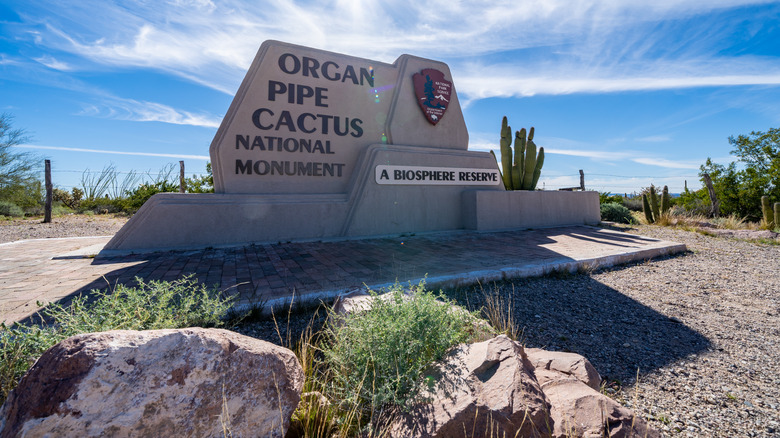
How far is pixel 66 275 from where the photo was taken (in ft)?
13.6

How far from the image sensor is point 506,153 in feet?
33.2

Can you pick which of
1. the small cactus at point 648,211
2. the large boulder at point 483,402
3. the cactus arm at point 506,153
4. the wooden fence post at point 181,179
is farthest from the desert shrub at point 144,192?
the small cactus at point 648,211

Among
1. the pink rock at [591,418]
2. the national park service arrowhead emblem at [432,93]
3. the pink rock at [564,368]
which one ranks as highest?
the national park service arrowhead emblem at [432,93]

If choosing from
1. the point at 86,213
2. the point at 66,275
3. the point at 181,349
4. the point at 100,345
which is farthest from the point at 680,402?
the point at 86,213

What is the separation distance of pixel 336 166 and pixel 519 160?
5.70 m

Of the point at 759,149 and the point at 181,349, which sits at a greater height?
the point at 759,149

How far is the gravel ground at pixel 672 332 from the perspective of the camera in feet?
6.21

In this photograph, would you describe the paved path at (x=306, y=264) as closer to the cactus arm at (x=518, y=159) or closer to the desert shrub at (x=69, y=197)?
the cactus arm at (x=518, y=159)

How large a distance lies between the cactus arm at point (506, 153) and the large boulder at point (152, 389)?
31.8ft

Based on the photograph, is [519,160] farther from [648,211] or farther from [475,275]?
[475,275]

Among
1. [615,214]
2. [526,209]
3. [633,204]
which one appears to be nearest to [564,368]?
[526,209]

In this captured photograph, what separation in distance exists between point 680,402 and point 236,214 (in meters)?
6.65

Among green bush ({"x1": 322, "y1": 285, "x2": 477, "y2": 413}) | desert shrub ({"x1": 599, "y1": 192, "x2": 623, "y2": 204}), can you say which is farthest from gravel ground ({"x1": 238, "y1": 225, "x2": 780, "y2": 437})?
desert shrub ({"x1": 599, "y1": 192, "x2": 623, "y2": 204})

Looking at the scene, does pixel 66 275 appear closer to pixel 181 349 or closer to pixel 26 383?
pixel 26 383
